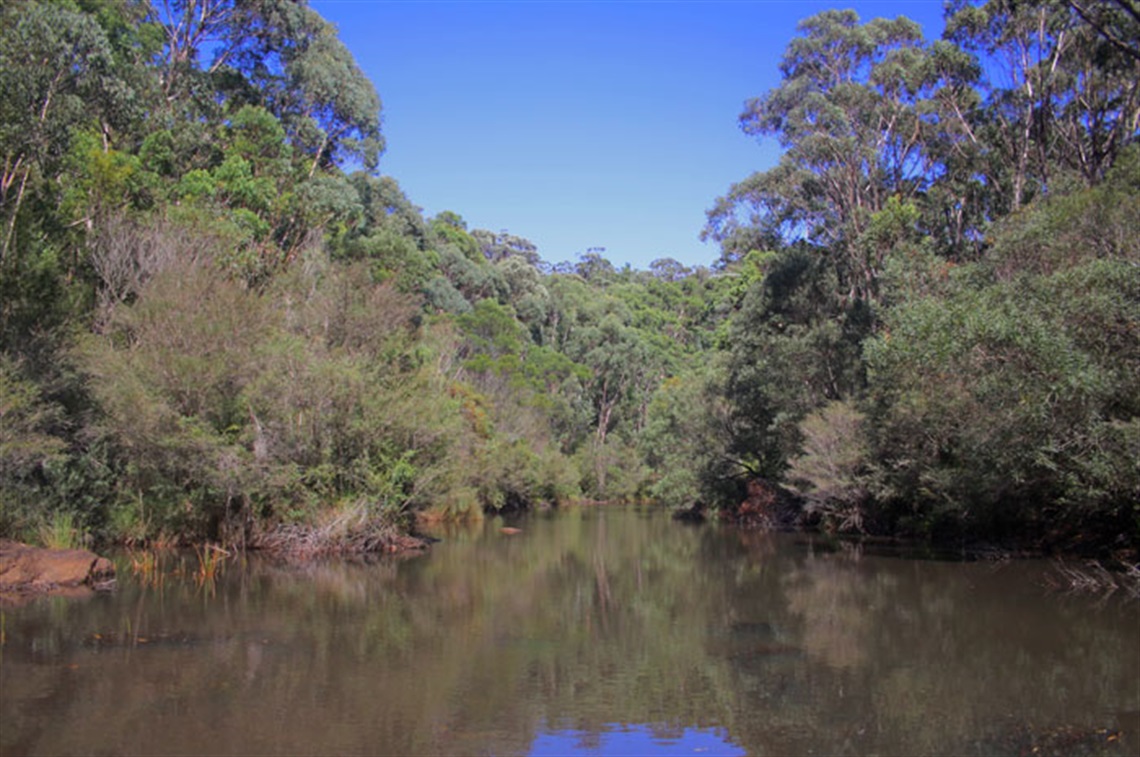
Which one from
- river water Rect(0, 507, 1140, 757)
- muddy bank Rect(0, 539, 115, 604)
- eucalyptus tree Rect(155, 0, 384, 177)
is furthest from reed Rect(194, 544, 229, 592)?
eucalyptus tree Rect(155, 0, 384, 177)

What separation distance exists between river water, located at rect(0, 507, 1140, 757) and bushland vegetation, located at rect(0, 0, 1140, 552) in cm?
316

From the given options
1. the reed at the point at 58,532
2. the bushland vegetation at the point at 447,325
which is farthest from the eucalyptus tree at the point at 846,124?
the reed at the point at 58,532

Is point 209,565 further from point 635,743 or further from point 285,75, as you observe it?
point 285,75

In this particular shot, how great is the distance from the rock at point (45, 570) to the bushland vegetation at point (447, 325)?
182 cm

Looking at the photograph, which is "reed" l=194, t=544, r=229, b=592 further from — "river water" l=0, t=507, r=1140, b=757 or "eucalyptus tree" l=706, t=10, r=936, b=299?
"eucalyptus tree" l=706, t=10, r=936, b=299

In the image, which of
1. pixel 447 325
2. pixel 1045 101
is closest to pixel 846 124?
pixel 1045 101

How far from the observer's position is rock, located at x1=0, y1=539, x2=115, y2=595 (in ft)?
49.0

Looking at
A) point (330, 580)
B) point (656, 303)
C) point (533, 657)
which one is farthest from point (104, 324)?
point (656, 303)

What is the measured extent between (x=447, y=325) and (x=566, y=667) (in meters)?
37.7

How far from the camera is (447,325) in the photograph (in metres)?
47.2

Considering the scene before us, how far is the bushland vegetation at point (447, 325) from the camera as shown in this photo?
60.0ft

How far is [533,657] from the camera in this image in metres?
11.2

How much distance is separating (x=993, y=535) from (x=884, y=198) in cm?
1506

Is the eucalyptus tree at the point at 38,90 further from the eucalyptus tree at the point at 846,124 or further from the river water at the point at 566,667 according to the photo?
the eucalyptus tree at the point at 846,124
